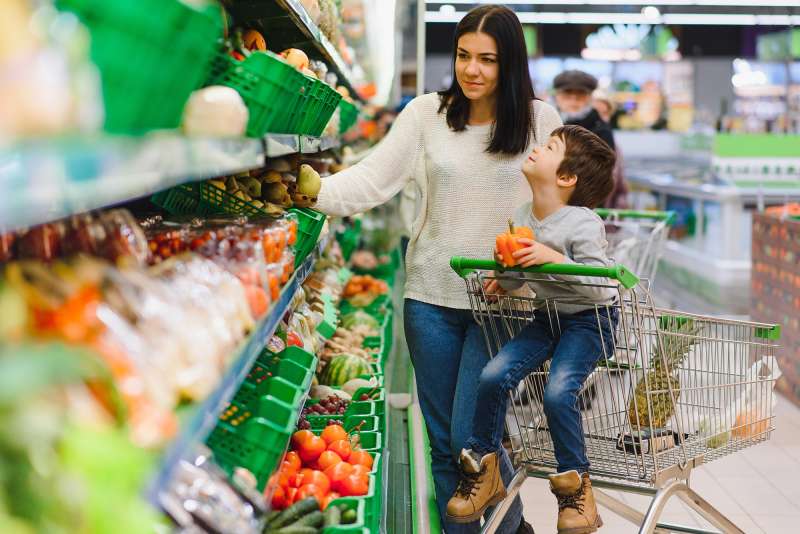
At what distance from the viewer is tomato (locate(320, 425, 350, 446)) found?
2967 mm

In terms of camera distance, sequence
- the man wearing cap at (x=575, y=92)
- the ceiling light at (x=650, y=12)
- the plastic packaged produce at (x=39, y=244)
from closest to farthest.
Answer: the plastic packaged produce at (x=39, y=244), the man wearing cap at (x=575, y=92), the ceiling light at (x=650, y=12)

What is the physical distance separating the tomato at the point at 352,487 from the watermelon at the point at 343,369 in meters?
1.40

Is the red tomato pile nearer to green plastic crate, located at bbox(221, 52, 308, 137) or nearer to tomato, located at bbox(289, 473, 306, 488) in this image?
tomato, located at bbox(289, 473, 306, 488)

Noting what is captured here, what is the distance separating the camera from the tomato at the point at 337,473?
2.69 metres

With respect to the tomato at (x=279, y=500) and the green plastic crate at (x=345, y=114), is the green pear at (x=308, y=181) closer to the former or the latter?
the tomato at (x=279, y=500)

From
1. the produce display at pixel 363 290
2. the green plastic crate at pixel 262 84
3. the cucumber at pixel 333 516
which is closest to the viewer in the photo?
the green plastic crate at pixel 262 84

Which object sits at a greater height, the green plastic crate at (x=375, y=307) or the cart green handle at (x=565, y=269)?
the cart green handle at (x=565, y=269)

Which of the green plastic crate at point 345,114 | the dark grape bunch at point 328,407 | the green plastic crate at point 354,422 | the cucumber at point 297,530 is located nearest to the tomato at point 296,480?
the cucumber at point 297,530

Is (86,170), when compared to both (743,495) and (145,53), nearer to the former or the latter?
(145,53)

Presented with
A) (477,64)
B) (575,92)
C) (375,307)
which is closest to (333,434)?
(477,64)

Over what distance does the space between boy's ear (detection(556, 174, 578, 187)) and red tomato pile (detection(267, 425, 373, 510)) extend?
102 cm

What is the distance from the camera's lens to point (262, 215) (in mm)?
2631

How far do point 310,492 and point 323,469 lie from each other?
235 millimetres

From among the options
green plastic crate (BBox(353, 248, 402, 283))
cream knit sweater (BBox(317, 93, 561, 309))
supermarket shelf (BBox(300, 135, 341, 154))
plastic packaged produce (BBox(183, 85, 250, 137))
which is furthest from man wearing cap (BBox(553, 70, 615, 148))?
plastic packaged produce (BBox(183, 85, 250, 137))
